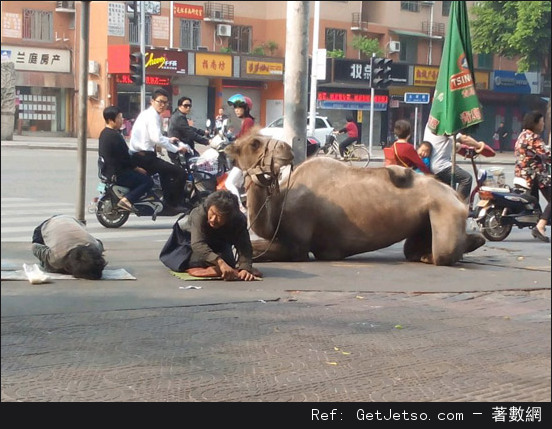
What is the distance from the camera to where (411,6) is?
4848 mm

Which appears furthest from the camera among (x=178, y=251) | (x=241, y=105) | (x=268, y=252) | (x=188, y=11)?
(x=268, y=252)

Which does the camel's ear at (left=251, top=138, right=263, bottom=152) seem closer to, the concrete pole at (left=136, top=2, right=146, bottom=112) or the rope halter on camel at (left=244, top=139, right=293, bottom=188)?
the rope halter on camel at (left=244, top=139, right=293, bottom=188)

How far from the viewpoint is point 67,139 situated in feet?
11.0

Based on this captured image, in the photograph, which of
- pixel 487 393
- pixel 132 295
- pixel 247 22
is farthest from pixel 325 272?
pixel 247 22

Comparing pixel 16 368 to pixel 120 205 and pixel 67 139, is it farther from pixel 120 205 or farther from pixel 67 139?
pixel 120 205

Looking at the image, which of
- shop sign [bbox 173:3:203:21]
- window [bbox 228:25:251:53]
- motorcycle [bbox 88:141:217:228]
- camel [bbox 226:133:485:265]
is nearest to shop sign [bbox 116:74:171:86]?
window [bbox 228:25:251:53]

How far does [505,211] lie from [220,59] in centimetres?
570

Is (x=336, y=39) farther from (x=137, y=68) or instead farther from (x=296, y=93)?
(x=137, y=68)

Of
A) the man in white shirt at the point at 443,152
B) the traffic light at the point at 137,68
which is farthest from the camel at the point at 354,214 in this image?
the traffic light at the point at 137,68

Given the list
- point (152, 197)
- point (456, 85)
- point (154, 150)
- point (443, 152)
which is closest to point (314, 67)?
point (456, 85)

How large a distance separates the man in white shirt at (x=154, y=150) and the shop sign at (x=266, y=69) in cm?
62

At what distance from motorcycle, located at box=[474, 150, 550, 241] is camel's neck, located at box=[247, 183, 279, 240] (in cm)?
324

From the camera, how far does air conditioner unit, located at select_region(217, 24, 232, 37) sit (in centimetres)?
422

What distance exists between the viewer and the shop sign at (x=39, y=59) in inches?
93.0
